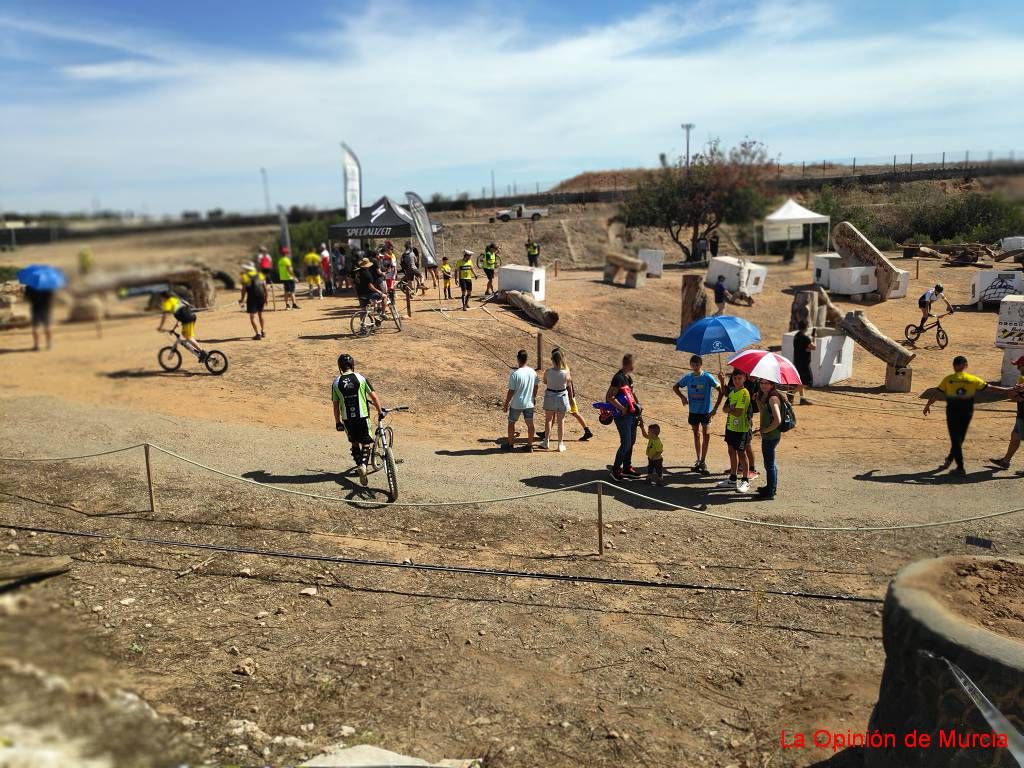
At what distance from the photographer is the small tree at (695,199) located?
3672 centimetres

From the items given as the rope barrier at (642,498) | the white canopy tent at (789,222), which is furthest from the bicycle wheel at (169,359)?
the white canopy tent at (789,222)

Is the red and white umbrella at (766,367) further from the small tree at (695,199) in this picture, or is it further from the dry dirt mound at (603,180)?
the dry dirt mound at (603,180)

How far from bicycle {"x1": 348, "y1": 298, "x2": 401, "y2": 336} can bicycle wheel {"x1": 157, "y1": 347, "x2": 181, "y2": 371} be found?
4047 mm

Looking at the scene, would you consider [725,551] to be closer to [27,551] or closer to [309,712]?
[309,712]

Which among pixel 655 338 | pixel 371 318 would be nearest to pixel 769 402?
pixel 371 318

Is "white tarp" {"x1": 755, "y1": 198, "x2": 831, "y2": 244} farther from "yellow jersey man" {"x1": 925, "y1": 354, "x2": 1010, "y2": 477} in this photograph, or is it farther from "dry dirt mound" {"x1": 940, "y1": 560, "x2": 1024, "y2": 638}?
"dry dirt mound" {"x1": 940, "y1": 560, "x2": 1024, "y2": 638}

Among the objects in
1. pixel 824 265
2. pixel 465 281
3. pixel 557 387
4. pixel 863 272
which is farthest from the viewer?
pixel 824 265

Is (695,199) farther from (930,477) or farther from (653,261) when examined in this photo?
(930,477)

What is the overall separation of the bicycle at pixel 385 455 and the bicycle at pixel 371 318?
8.13m

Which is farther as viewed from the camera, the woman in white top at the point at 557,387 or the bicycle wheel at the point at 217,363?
the bicycle wheel at the point at 217,363

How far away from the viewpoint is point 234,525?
30.7 feet

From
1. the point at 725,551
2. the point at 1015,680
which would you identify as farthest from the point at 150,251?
the point at 725,551

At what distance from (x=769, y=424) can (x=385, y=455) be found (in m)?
4.90

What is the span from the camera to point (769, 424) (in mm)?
10070
